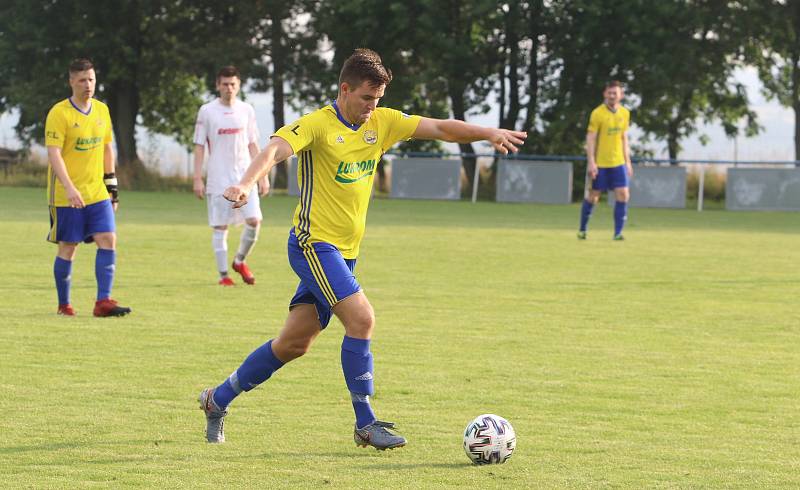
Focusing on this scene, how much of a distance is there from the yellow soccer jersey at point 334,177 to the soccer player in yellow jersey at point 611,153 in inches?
537

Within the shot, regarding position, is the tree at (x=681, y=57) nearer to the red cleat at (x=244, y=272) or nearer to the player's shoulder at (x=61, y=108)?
the red cleat at (x=244, y=272)

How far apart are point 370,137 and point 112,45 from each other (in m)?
38.7

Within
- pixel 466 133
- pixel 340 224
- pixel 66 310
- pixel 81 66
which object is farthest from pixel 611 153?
pixel 340 224

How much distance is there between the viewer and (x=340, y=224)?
6242mm

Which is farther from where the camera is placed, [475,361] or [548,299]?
[548,299]

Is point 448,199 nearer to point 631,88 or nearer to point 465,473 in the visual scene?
point 631,88

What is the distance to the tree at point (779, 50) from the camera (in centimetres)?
3825

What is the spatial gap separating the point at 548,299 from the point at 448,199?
22983 millimetres

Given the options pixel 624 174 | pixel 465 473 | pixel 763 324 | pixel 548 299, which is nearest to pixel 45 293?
pixel 548 299

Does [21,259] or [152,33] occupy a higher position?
[152,33]

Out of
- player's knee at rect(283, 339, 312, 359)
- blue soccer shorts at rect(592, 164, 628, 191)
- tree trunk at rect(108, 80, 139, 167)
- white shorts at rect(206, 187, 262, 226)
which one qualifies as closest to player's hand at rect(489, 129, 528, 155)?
player's knee at rect(283, 339, 312, 359)

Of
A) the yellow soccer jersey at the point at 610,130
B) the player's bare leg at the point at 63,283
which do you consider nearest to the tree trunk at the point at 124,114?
the yellow soccer jersey at the point at 610,130

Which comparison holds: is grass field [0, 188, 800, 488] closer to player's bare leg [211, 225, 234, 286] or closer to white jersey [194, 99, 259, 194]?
player's bare leg [211, 225, 234, 286]

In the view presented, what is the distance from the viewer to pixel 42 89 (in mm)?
43094
